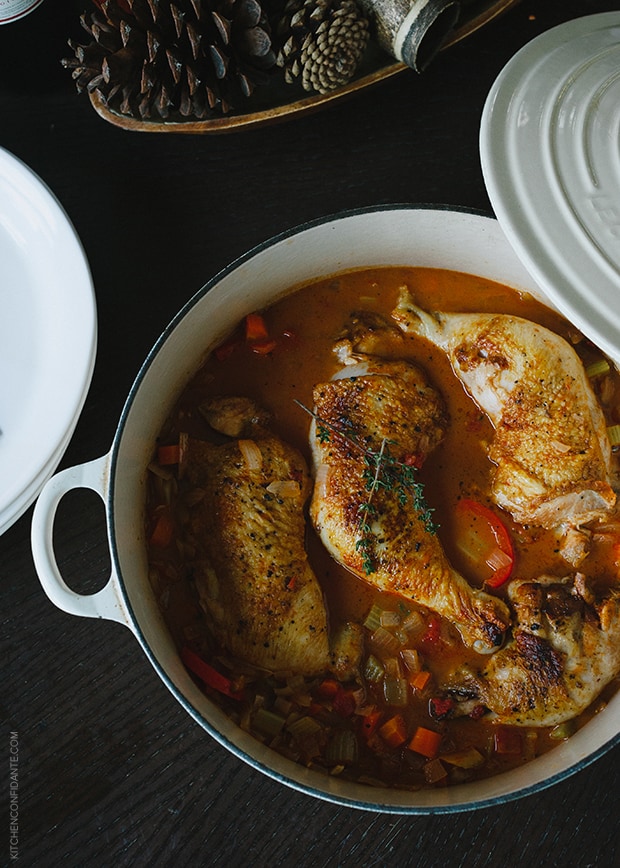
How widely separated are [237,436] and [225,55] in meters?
0.82

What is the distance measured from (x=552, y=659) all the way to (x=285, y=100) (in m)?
1.39

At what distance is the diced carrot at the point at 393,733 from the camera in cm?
186

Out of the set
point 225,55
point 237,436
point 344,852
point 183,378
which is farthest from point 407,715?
point 225,55

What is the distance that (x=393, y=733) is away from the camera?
6.11ft

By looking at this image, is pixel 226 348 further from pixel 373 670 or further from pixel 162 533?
pixel 373 670

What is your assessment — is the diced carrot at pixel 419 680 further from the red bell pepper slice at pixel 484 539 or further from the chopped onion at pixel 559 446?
the chopped onion at pixel 559 446

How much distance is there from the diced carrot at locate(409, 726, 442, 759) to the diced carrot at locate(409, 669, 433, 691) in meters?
0.10

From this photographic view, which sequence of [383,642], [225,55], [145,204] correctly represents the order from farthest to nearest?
[145,204] → [383,642] → [225,55]

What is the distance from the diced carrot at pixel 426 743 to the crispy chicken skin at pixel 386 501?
222 mm

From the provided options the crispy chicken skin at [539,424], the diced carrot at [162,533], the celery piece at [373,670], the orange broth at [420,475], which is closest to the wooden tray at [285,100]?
the orange broth at [420,475]

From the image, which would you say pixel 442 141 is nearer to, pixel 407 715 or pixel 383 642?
pixel 383 642

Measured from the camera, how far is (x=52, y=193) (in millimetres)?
1908

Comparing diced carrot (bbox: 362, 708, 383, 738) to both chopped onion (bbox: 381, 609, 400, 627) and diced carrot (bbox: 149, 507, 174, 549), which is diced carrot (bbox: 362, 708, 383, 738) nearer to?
chopped onion (bbox: 381, 609, 400, 627)

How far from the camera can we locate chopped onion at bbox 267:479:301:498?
185cm
